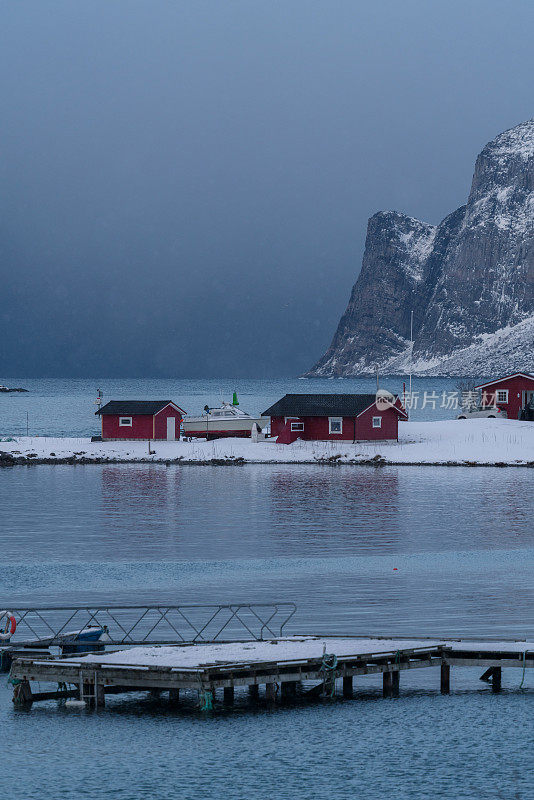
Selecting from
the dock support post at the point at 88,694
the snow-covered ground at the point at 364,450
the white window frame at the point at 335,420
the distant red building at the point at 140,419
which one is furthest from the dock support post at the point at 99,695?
the distant red building at the point at 140,419

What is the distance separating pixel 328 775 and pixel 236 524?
29507 millimetres

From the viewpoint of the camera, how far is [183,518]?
4950cm

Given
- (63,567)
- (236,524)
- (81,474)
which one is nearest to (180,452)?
(81,474)

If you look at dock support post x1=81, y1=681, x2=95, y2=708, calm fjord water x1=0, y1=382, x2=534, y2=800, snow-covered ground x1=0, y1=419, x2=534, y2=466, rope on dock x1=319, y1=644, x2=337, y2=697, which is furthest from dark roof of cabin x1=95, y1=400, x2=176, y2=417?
rope on dock x1=319, y1=644, x2=337, y2=697

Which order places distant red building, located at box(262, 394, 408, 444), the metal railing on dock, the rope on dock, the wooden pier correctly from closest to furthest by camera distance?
the wooden pier < the rope on dock < the metal railing on dock < distant red building, located at box(262, 394, 408, 444)

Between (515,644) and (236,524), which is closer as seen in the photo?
(515,644)

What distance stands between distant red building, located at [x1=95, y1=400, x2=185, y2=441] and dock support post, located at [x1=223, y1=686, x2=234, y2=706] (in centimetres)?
5988

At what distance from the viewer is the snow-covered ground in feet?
256

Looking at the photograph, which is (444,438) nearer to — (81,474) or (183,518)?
(81,474)

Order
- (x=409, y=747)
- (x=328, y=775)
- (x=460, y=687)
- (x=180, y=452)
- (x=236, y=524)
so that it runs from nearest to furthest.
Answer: (x=328, y=775), (x=409, y=747), (x=460, y=687), (x=236, y=524), (x=180, y=452)

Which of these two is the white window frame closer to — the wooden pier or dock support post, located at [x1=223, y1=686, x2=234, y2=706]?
the wooden pier

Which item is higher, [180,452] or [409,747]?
[180,452]

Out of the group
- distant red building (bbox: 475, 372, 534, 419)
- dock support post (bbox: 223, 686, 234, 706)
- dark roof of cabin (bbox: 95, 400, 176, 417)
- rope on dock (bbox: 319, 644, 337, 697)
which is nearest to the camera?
rope on dock (bbox: 319, 644, 337, 697)

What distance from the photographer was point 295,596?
3064cm
